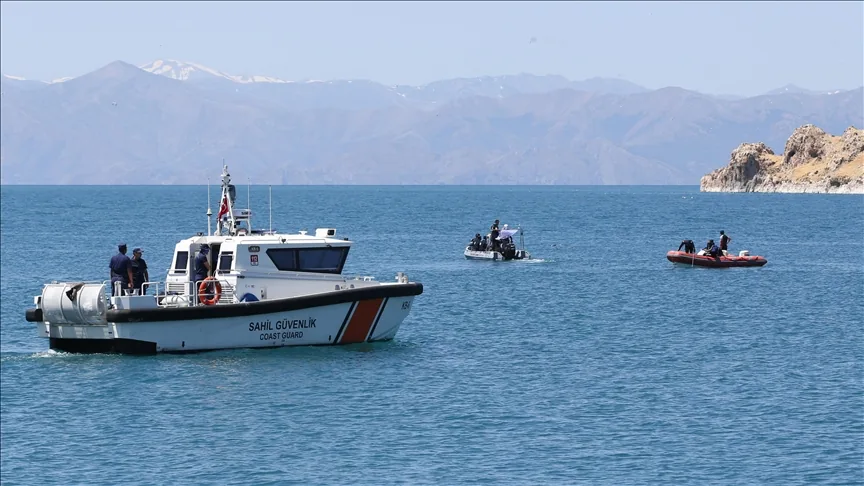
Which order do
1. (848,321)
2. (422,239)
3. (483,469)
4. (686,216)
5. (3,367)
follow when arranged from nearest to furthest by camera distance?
(483,469)
(3,367)
(848,321)
(422,239)
(686,216)

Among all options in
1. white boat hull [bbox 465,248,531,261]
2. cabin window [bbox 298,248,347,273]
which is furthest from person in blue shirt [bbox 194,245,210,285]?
white boat hull [bbox 465,248,531,261]

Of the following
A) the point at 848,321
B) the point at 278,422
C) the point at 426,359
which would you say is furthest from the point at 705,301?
the point at 278,422

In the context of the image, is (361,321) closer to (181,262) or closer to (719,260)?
(181,262)

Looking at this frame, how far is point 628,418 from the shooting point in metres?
31.2

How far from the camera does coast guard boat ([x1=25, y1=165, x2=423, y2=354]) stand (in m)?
37.7

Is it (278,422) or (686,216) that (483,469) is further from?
(686,216)

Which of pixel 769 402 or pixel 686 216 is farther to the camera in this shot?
pixel 686 216

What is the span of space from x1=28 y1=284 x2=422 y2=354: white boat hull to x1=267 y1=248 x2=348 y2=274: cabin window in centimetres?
133

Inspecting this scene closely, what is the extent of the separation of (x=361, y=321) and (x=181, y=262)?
18.1 feet

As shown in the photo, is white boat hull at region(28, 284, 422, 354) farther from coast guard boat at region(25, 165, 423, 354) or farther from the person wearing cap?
the person wearing cap

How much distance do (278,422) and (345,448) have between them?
276 cm

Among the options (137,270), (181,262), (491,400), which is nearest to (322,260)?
(181,262)

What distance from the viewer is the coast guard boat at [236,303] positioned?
124 feet

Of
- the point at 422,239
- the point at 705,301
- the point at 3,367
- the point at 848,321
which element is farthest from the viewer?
the point at 422,239
